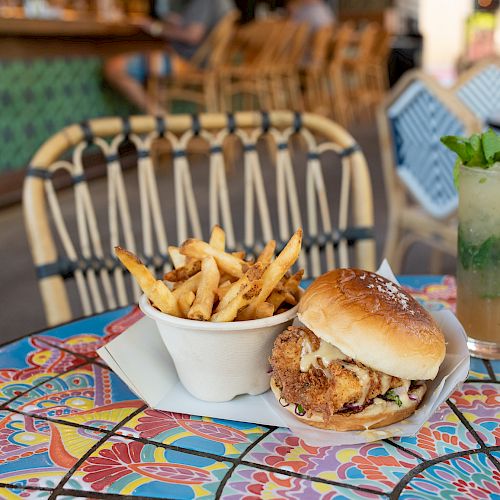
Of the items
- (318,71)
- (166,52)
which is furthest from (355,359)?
(318,71)

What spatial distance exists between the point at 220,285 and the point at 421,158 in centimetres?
175

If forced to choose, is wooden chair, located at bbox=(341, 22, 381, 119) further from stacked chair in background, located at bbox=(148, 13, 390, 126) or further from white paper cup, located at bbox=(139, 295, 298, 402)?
white paper cup, located at bbox=(139, 295, 298, 402)

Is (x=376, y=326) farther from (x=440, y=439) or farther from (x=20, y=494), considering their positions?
(x=20, y=494)

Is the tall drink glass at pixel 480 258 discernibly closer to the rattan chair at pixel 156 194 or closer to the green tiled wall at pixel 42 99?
the rattan chair at pixel 156 194

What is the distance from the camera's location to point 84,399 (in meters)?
0.81

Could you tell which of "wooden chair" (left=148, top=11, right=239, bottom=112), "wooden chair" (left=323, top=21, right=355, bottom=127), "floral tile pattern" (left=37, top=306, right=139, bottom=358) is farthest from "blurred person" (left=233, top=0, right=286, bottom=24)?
"floral tile pattern" (left=37, top=306, right=139, bottom=358)

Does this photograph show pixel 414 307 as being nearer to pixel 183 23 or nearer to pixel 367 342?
pixel 367 342

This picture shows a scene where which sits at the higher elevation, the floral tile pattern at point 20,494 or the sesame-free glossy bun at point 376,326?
the sesame-free glossy bun at point 376,326

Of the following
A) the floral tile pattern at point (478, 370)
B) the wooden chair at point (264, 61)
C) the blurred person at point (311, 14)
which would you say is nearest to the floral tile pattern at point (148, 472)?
the floral tile pattern at point (478, 370)

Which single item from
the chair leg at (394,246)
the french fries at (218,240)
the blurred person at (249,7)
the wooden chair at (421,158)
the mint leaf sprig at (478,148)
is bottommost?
the chair leg at (394,246)

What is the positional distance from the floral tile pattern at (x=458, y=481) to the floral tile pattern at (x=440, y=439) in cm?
2

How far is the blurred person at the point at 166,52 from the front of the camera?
17.6 ft

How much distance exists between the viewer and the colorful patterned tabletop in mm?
630

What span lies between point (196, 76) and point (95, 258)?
439 centimetres
